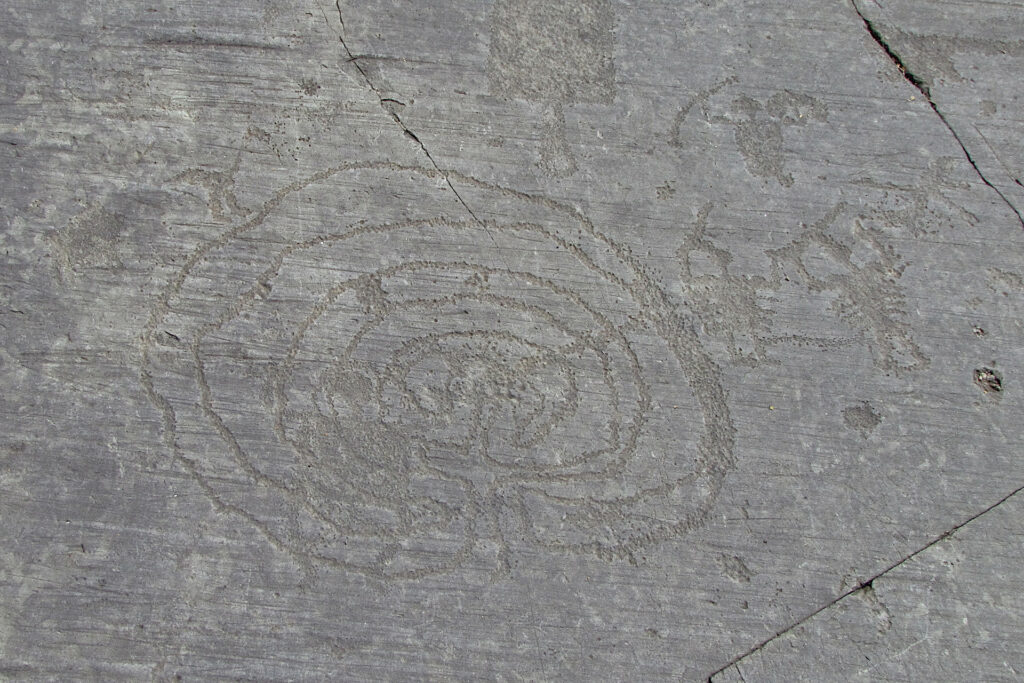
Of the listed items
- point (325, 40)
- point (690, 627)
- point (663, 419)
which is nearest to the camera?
point (690, 627)

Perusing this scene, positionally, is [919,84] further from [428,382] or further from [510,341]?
[428,382]

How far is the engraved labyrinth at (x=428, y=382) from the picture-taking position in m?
2.08

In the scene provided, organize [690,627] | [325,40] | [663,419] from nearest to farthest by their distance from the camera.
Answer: [690,627]
[663,419]
[325,40]

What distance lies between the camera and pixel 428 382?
7.16ft

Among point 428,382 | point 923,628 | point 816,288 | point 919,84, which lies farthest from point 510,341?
point 919,84

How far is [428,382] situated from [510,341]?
0.26 metres

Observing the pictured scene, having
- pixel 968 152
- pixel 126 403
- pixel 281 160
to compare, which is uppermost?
pixel 968 152

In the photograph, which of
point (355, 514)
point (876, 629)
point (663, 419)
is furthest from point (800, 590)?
point (355, 514)

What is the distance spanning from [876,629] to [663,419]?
79cm

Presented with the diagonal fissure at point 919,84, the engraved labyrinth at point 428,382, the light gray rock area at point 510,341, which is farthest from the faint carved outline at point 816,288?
the diagonal fissure at point 919,84

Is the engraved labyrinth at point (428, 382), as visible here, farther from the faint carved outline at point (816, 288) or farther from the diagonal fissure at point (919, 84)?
the diagonal fissure at point (919, 84)

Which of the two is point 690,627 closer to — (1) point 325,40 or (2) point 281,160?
(2) point 281,160

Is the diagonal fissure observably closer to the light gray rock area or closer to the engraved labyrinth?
the light gray rock area

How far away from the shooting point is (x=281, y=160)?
7.59ft
